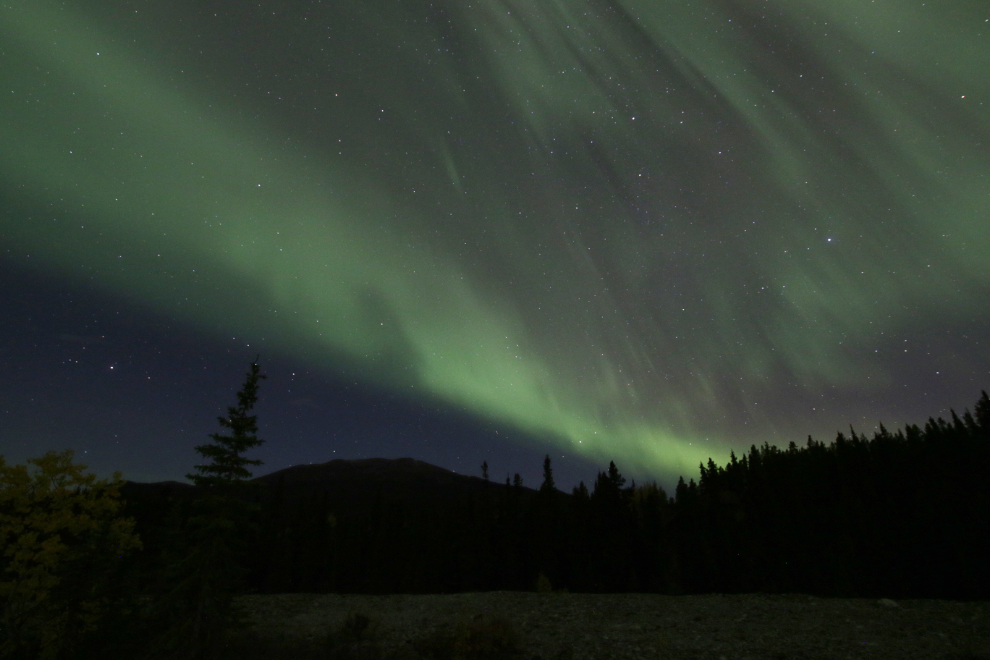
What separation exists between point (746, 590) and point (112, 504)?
5917 centimetres

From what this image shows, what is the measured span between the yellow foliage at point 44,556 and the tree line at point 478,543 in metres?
0.08

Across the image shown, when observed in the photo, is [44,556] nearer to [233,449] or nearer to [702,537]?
[233,449]

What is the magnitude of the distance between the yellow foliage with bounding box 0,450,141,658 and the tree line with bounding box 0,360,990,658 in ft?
0.25

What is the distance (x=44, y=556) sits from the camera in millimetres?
24438

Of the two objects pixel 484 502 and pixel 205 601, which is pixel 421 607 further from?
pixel 484 502

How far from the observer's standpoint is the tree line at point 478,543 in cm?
2355

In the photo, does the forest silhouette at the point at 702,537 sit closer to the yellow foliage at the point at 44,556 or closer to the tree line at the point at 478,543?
the tree line at the point at 478,543

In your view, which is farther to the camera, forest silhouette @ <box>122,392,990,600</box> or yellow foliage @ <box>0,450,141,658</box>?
forest silhouette @ <box>122,392,990,600</box>

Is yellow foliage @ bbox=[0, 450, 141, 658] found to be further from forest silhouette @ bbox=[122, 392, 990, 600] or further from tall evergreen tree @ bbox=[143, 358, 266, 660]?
forest silhouette @ bbox=[122, 392, 990, 600]

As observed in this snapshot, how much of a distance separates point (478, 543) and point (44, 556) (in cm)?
5512

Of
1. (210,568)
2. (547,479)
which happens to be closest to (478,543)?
(547,479)

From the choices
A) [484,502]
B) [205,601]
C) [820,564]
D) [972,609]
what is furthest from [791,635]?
[484,502]

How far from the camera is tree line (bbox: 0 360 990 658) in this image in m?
23.5

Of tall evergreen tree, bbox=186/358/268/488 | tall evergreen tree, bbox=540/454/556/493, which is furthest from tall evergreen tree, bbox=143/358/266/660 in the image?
tall evergreen tree, bbox=540/454/556/493
